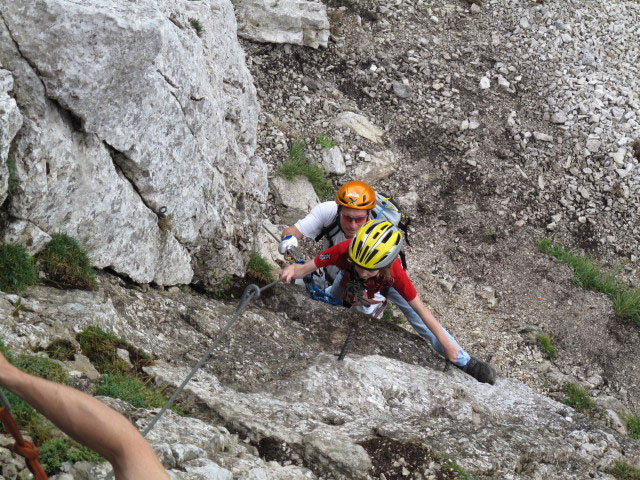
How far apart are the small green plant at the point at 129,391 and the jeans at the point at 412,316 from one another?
3953 millimetres

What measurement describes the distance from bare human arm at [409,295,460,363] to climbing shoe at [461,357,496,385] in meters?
0.25

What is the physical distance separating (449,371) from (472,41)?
11124 mm

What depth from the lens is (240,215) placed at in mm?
8742

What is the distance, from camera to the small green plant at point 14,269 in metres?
5.35

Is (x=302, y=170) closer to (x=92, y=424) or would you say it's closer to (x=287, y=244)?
(x=287, y=244)

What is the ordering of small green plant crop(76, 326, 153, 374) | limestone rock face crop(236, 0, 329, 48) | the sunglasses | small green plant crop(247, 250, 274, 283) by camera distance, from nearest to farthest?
1. small green plant crop(76, 326, 153, 374)
2. the sunglasses
3. small green plant crop(247, 250, 274, 283)
4. limestone rock face crop(236, 0, 329, 48)

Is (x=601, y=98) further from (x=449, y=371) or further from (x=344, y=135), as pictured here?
(x=449, y=371)

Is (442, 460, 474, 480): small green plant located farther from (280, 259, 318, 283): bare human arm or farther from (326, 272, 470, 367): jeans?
(280, 259, 318, 283): bare human arm

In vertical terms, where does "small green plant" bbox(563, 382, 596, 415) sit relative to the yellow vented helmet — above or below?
below

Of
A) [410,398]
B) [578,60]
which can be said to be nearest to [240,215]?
[410,398]

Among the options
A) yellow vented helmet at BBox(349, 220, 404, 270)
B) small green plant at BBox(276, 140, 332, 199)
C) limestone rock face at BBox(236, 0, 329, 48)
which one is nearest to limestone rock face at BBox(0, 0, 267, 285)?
yellow vented helmet at BBox(349, 220, 404, 270)

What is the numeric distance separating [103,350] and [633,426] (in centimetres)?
876

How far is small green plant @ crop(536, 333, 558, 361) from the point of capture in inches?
446

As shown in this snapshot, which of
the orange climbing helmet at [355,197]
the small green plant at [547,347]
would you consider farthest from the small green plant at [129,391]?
the small green plant at [547,347]
